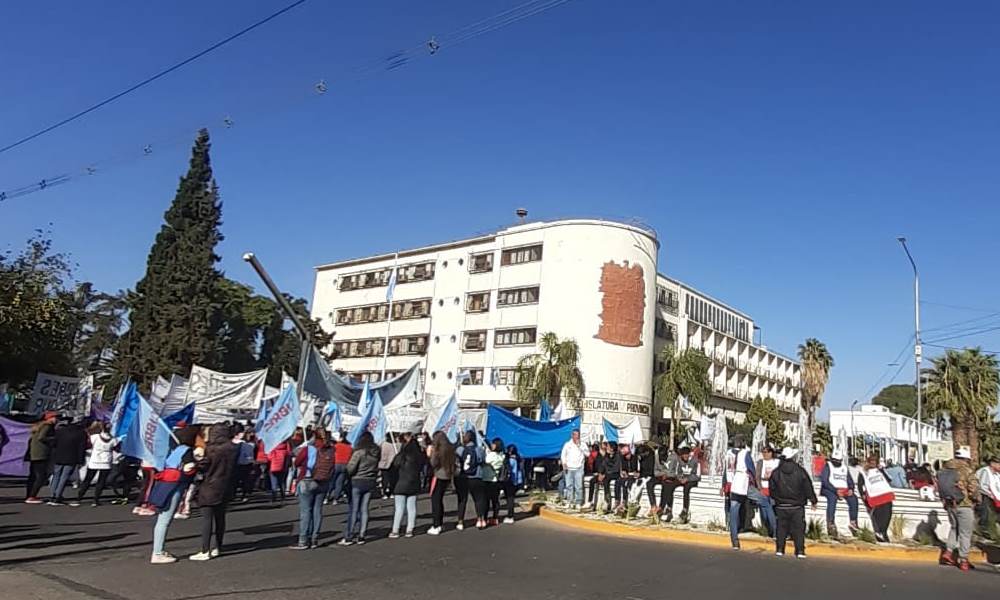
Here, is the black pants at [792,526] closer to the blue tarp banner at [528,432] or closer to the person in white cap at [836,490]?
the person in white cap at [836,490]

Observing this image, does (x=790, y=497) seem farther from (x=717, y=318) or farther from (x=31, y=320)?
(x=717, y=318)

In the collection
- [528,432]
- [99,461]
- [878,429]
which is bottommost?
[99,461]

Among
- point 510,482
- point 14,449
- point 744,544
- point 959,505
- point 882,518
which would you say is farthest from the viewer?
point 14,449

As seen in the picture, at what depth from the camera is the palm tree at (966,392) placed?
40750 mm

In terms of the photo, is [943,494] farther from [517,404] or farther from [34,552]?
[517,404]

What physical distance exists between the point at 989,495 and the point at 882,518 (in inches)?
74.5

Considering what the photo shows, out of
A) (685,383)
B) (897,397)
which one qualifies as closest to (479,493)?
(685,383)

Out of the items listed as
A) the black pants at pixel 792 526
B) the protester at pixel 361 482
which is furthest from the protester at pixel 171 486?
the black pants at pixel 792 526

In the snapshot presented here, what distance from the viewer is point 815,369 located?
5353 centimetres

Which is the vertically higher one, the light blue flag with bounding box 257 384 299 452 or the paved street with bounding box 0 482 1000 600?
the light blue flag with bounding box 257 384 299 452

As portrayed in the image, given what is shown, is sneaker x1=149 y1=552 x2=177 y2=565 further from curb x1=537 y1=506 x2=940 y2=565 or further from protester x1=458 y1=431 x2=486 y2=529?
curb x1=537 y1=506 x2=940 y2=565

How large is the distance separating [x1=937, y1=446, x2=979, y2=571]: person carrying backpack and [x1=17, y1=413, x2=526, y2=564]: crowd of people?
8.03 m

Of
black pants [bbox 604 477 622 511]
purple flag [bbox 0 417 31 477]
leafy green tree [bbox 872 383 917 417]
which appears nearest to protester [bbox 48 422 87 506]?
purple flag [bbox 0 417 31 477]

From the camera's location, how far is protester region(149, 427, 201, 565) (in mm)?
9789
